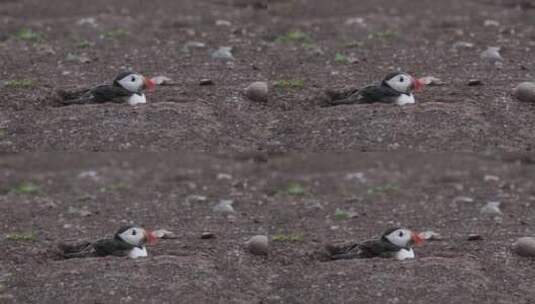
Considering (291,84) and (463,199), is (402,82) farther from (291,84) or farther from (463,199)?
(463,199)

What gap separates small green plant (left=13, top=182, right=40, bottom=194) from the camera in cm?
1318

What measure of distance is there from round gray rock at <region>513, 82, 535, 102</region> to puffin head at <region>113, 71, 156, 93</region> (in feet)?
12.8

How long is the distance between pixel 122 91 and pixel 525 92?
424 centimetres

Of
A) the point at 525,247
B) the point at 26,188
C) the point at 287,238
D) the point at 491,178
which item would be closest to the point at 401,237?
the point at 287,238

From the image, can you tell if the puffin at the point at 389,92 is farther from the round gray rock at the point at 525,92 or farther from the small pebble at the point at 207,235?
the small pebble at the point at 207,235

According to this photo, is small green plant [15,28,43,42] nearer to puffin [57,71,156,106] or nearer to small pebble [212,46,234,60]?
puffin [57,71,156,106]

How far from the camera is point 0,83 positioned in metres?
11.7

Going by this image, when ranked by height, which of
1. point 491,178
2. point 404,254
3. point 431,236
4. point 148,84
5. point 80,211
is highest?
point 148,84

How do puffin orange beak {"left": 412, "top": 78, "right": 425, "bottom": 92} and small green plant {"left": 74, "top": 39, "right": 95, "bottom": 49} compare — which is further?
small green plant {"left": 74, "top": 39, "right": 95, "bottom": 49}

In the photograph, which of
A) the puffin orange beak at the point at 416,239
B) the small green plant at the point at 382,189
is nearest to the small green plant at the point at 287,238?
the puffin orange beak at the point at 416,239

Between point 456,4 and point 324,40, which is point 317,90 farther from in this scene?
point 456,4

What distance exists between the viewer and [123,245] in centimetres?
991

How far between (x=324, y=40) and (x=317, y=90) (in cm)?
183

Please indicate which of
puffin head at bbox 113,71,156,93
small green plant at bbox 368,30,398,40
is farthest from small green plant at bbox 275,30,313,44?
puffin head at bbox 113,71,156,93
